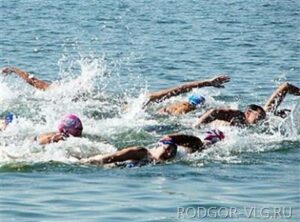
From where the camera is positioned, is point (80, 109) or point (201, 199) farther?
point (80, 109)

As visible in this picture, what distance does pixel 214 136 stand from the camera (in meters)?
16.5

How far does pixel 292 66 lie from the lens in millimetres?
28016

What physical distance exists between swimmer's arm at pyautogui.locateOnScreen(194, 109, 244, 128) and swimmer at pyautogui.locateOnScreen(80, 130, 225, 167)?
3.45 feet

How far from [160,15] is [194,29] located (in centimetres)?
569

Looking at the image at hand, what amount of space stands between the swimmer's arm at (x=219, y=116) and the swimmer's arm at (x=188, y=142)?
4.33 ft

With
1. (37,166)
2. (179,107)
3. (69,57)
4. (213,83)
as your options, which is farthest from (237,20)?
(37,166)

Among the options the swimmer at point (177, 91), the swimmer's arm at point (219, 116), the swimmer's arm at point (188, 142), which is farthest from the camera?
the swimmer at point (177, 91)

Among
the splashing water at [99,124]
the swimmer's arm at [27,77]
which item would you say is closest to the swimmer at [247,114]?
the splashing water at [99,124]

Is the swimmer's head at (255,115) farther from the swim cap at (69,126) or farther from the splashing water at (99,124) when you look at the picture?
the swim cap at (69,126)

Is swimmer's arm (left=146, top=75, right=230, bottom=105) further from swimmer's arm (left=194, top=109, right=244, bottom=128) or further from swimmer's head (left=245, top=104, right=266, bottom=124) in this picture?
swimmer's head (left=245, top=104, right=266, bottom=124)

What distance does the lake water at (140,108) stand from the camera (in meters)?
12.5

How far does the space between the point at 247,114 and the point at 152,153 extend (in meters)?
4.23

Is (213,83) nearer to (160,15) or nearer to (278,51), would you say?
(278,51)

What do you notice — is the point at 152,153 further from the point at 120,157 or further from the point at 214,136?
the point at 214,136
